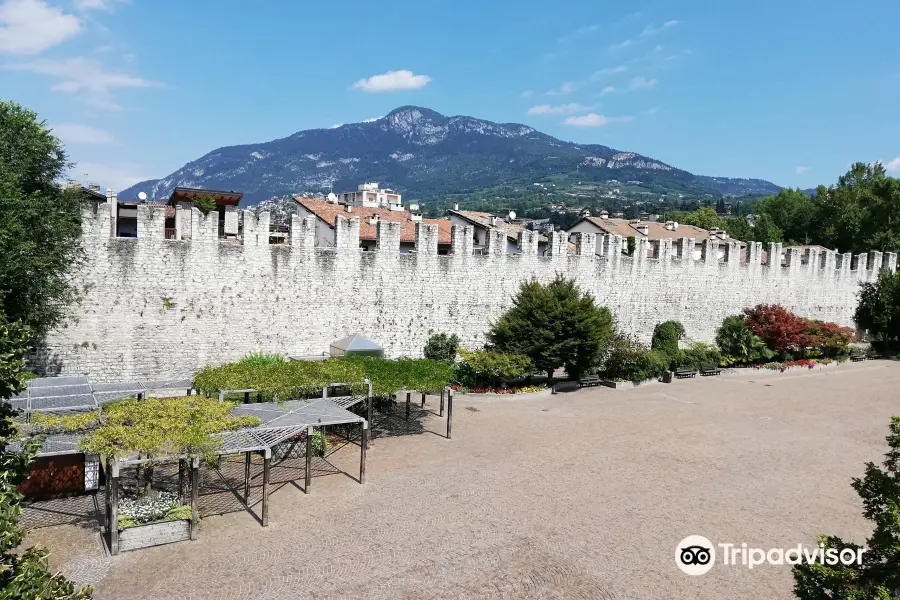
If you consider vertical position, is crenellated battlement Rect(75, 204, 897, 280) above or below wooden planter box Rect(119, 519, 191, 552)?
above

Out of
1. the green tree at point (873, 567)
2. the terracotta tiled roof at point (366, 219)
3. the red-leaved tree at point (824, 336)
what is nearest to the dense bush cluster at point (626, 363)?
the terracotta tiled roof at point (366, 219)

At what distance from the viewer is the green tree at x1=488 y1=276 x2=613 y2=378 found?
66.0 ft

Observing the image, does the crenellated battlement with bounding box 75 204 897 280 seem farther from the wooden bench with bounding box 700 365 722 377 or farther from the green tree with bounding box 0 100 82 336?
the wooden bench with bounding box 700 365 722 377

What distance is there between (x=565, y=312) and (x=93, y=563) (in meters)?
15.2

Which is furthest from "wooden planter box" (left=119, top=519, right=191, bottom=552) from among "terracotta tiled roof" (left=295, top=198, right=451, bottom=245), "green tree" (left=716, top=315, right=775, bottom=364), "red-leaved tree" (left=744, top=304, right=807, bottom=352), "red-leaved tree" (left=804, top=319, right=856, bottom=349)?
"red-leaved tree" (left=804, top=319, right=856, bottom=349)

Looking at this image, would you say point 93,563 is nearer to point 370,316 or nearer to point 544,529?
point 544,529

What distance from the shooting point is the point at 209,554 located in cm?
847

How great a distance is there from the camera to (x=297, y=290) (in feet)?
64.8

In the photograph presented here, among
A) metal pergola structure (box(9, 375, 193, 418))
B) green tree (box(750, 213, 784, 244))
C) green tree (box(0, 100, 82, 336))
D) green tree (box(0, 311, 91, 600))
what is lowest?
metal pergola structure (box(9, 375, 193, 418))

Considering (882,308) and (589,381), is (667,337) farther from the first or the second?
(882,308)

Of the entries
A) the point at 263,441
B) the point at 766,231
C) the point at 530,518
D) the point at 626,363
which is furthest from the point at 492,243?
the point at 766,231

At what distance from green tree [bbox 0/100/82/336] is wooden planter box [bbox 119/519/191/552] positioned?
7061 mm

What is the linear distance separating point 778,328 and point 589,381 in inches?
461

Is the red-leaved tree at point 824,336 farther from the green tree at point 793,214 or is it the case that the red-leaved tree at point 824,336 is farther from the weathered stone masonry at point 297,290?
the green tree at point 793,214
